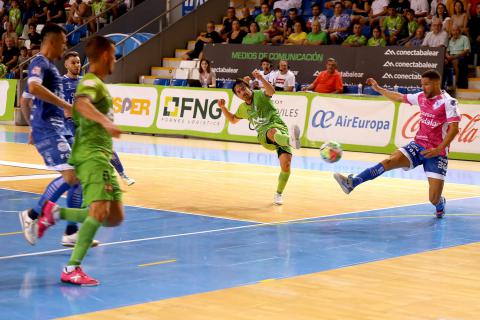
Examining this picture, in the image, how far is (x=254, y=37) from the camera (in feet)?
84.8

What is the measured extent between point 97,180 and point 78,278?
82 cm

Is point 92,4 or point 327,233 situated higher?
→ point 92,4

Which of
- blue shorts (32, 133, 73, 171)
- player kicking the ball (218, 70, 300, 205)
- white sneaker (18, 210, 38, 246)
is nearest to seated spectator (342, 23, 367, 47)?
player kicking the ball (218, 70, 300, 205)

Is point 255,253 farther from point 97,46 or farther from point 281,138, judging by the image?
point 281,138

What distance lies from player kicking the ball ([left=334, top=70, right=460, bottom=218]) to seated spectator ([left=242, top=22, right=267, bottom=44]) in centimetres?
1400

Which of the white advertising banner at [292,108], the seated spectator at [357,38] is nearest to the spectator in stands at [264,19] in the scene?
the seated spectator at [357,38]

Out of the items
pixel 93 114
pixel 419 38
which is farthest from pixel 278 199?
pixel 419 38

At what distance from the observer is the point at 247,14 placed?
2688cm

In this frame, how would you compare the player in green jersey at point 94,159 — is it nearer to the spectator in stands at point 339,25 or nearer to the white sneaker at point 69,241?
the white sneaker at point 69,241

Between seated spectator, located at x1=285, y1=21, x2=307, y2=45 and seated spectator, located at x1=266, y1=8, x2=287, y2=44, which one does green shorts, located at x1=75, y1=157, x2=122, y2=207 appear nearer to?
seated spectator, located at x1=285, y1=21, x2=307, y2=45

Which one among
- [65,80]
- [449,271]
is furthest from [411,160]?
[65,80]

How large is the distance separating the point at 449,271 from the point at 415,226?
9.08ft

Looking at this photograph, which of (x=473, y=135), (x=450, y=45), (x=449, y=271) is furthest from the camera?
(x=450, y=45)

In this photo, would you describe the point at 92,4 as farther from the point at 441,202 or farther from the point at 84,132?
the point at 84,132
